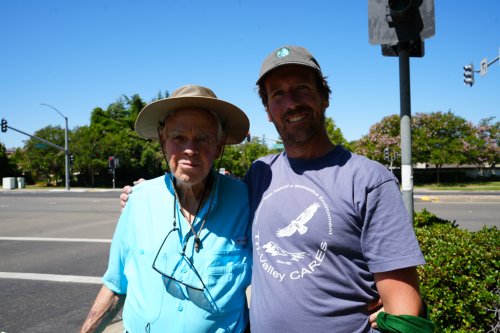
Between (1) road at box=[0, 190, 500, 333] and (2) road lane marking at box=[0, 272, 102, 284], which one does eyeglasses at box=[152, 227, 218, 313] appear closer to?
(1) road at box=[0, 190, 500, 333]

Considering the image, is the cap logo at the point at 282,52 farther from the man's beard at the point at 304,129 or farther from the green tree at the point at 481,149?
the green tree at the point at 481,149

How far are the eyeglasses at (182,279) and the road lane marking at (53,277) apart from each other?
15.8 ft

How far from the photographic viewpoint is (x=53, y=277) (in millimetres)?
6289

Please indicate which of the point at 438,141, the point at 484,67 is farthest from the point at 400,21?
the point at 438,141

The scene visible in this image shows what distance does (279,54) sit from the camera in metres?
1.93

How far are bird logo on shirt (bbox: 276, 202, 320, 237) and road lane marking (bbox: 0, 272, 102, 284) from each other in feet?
17.3

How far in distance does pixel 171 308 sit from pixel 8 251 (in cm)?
842

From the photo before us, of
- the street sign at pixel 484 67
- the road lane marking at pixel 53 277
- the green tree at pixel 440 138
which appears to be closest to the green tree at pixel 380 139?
the green tree at pixel 440 138

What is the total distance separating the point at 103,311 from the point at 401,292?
1.58 m

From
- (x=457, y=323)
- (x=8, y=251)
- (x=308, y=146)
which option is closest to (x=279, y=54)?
(x=308, y=146)

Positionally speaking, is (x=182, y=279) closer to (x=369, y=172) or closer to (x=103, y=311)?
(x=103, y=311)

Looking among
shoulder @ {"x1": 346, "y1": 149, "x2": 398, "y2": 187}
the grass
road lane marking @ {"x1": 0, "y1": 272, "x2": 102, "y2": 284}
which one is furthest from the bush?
the grass

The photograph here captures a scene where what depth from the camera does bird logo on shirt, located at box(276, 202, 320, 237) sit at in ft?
5.57

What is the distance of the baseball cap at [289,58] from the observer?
188 cm
